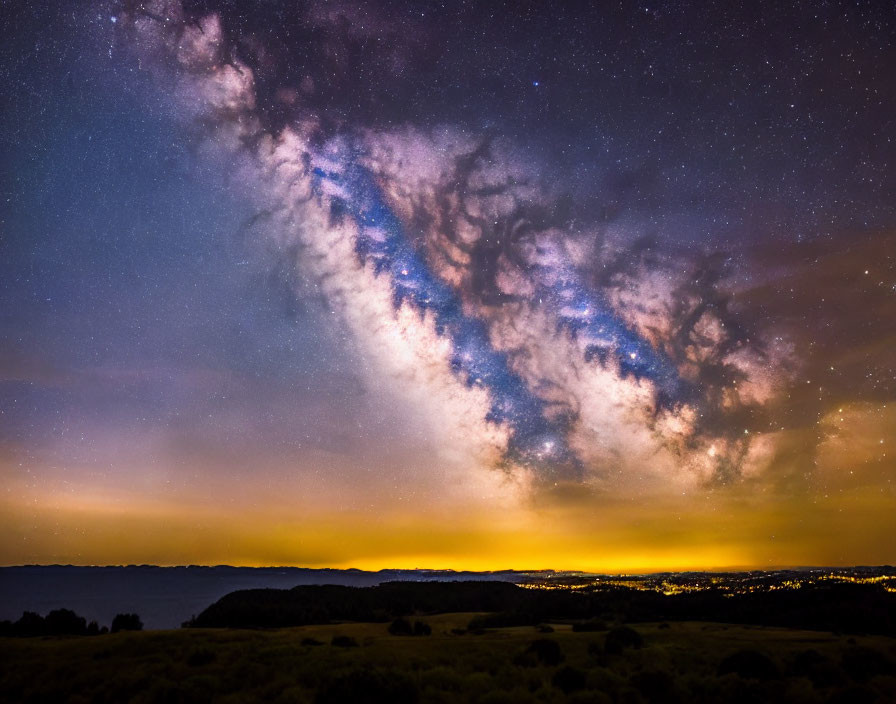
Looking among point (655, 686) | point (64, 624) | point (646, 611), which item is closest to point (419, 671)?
point (655, 686)

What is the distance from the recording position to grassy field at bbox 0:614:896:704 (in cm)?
1833

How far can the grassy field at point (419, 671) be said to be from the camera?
1833 centimetres

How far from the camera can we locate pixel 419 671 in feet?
68.5

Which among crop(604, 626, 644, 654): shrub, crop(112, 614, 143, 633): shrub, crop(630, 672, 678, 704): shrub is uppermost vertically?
crop(112, 614, 143, 633): shrub

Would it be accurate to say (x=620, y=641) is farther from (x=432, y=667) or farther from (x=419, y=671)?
(x=419, y=671)

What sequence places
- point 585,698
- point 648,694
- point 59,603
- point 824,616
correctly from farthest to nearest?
point 59,603 → point 824,616 → point 648,694 → point 585,698

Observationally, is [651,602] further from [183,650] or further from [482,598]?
[183,650]

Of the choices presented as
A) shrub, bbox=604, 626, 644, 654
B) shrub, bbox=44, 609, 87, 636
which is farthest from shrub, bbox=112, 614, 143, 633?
shrub, bbox=604, 626, 644, 654

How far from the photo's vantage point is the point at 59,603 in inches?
5620

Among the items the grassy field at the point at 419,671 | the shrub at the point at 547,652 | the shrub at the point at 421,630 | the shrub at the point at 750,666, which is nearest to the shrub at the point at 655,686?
the grassy field at the point at 419,671

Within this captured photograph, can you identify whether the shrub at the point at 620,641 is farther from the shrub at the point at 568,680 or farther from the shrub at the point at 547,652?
the shrub at the point at 568,680

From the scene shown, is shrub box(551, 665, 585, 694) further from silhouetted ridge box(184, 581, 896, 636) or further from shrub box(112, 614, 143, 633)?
shrub box(112, 614, 143, 633)

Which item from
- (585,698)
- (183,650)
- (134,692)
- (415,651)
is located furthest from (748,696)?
(183,650)

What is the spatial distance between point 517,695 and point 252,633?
63.6ft
